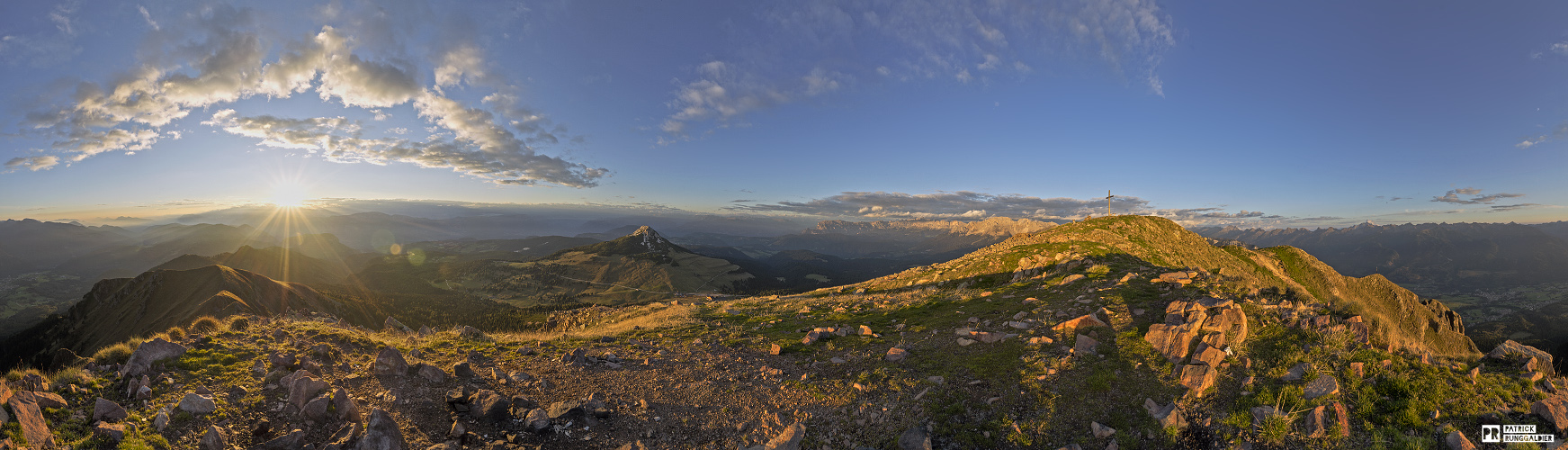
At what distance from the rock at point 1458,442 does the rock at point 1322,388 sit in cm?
161

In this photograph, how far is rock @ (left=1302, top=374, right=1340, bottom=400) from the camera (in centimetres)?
1088

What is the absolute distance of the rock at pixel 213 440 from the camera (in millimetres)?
9445

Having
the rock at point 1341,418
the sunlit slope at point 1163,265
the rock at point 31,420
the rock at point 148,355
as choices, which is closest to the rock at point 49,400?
the rock at point 31,420

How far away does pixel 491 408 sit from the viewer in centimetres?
1245

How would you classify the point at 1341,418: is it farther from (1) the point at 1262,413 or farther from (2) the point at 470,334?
(2) the point at 470,334

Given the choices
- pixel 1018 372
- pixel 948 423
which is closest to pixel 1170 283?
pixel 1018 372

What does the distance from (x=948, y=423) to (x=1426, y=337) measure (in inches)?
1674

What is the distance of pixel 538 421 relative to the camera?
39.6ft

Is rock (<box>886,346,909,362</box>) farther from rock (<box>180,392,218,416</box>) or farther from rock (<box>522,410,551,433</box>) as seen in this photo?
rock (<box>180,392,218,416</box>)

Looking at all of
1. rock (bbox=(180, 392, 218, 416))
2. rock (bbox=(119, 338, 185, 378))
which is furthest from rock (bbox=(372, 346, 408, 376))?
rock (bbox=(119, 338, 185, 378))

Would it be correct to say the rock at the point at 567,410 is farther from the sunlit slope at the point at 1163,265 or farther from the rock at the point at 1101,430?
the sunlit slope at the point at 1163,265

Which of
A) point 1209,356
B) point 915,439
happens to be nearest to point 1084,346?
point 1209,356

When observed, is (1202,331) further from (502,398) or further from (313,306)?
(313,306)

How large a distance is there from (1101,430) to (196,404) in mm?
20453
